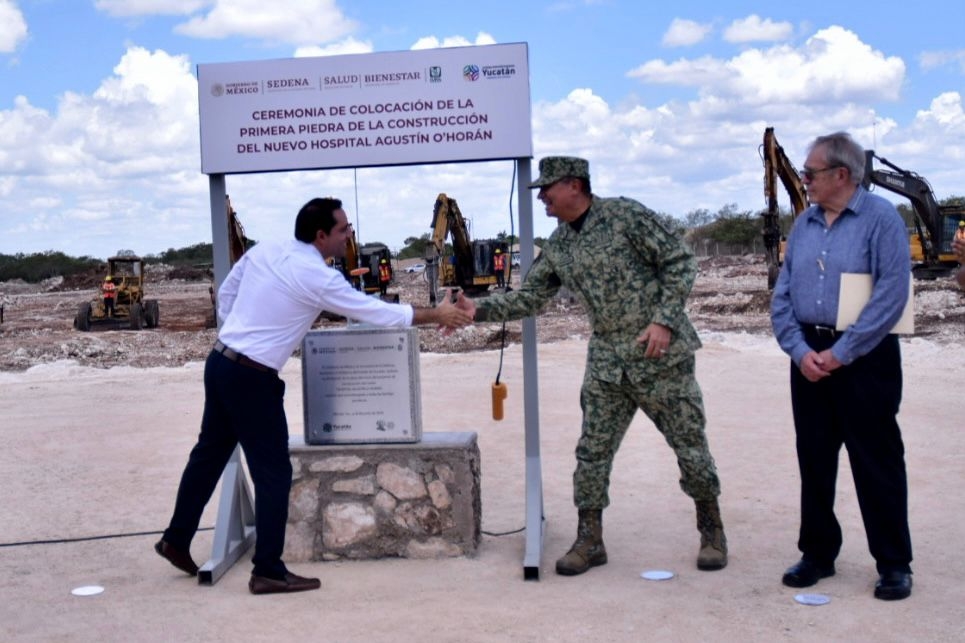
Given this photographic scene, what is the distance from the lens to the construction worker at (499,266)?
36156 mm

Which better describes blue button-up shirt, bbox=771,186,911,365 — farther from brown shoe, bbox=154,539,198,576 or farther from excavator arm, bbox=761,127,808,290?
excavator arm, bbox=761,127,808,290

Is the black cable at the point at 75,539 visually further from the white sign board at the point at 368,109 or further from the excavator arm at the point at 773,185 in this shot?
the excavator arm at the point at 773,185

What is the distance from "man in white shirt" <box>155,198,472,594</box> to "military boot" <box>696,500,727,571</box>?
1.67 m

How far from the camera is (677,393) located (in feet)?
18.0

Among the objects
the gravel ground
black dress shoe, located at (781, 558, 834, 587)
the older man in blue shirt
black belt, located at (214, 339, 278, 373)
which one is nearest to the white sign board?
black belt, located at (214, 339, 278, 373)

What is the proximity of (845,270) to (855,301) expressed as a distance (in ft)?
0.51

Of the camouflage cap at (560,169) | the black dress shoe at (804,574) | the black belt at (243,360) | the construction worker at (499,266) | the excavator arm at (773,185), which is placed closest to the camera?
the black dress shoe at (804,574)

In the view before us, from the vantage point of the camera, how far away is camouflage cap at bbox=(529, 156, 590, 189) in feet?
18.2

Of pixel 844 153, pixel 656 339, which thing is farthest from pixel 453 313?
pixel 844 153

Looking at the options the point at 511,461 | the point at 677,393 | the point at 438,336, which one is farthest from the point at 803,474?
the point at 438,336

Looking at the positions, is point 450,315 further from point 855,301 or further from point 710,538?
point 855,301

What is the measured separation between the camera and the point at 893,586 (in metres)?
5.06

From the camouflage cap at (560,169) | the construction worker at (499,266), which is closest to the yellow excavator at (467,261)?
the construction worker at (499,266)

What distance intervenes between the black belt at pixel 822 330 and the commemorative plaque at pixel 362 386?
2014 mm
